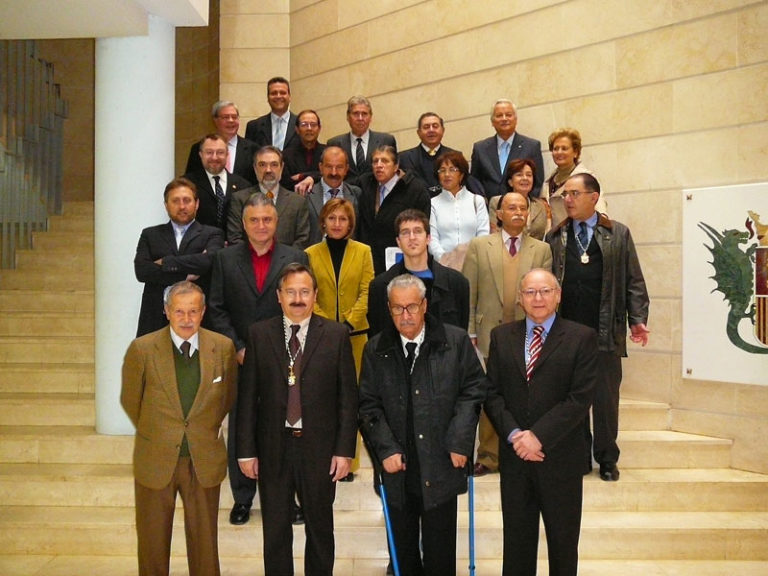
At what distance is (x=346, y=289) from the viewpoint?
4691 millimetres

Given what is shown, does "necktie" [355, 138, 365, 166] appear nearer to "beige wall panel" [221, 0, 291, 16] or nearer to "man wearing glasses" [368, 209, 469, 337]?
"man wearing glasses" [368, 209, 469, 337]

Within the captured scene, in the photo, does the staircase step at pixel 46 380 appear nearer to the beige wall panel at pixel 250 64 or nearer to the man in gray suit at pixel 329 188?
the man in gray suit at pixel 329 188

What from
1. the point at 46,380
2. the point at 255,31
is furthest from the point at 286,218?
the point at 255,31

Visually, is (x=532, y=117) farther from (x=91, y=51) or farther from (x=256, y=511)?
(x=91, y=51)

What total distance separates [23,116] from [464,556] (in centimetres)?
679

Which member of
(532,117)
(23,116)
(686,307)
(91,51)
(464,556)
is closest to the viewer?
Answer: (464,556)

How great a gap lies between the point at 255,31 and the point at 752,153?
5.31 m

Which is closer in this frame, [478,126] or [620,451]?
[620,451]

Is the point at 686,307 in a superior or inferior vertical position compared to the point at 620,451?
superior

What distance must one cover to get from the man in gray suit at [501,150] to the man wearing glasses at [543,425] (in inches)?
93.7

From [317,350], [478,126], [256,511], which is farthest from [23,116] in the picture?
[317,350]

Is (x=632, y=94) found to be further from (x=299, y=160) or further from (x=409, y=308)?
(x=409, y=308)

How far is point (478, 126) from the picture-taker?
750cm

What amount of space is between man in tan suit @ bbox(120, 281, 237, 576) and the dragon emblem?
3.51 m
